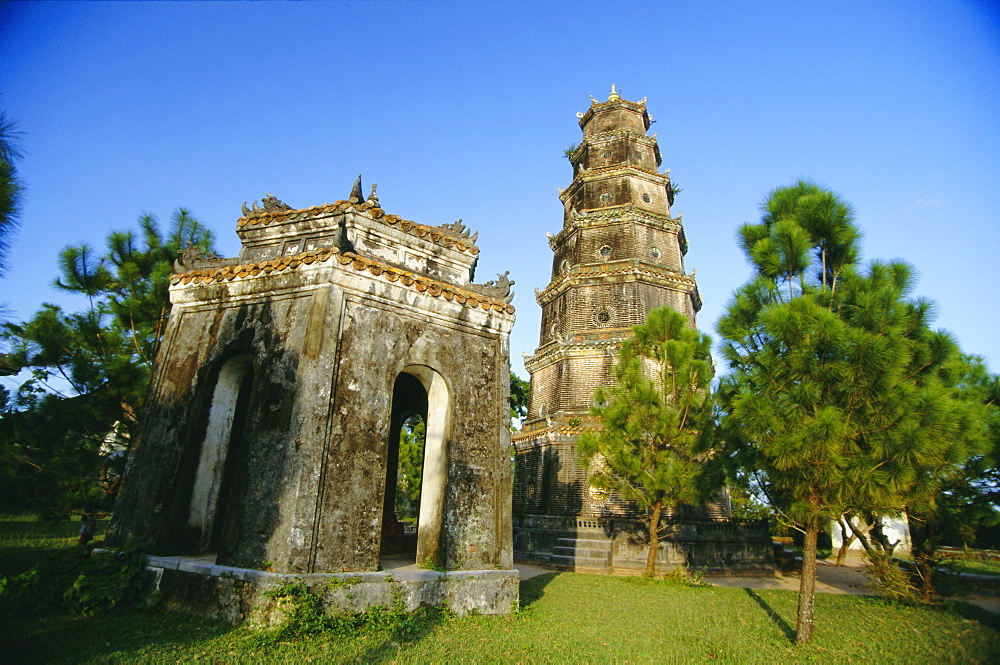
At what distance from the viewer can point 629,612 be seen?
28.9 ft

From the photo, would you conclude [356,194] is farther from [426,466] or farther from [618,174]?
[618,174]

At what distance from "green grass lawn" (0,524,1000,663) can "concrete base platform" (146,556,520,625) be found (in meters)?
0.19

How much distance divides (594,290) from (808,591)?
15958 mm

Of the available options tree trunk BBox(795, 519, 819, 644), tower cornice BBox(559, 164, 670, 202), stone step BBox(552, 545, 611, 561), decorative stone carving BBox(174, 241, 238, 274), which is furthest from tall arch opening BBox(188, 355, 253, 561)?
tower cornice BBox(559, 164, 670, 202)

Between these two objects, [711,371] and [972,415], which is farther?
[711,371]

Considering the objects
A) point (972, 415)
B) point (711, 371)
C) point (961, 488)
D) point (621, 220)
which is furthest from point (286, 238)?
point (621, 220)

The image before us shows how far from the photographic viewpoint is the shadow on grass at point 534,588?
8942 millimetres

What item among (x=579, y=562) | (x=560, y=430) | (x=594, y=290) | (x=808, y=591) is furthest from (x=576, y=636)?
(x=594, y=290)

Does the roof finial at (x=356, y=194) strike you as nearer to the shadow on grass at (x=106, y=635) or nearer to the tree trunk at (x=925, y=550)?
the shadow on grass at (x=106, y=635)

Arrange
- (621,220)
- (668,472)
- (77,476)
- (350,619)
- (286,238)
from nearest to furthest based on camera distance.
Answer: (350,619)
(286,238)
(77,476)
(668,472)
(621,220)

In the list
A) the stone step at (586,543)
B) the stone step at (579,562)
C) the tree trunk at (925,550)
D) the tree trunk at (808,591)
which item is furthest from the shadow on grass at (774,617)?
the stone step at (586,543)

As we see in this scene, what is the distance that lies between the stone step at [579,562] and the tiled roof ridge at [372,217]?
11378mm

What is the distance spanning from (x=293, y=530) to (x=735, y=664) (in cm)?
515

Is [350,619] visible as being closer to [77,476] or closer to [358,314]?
[358,314]
